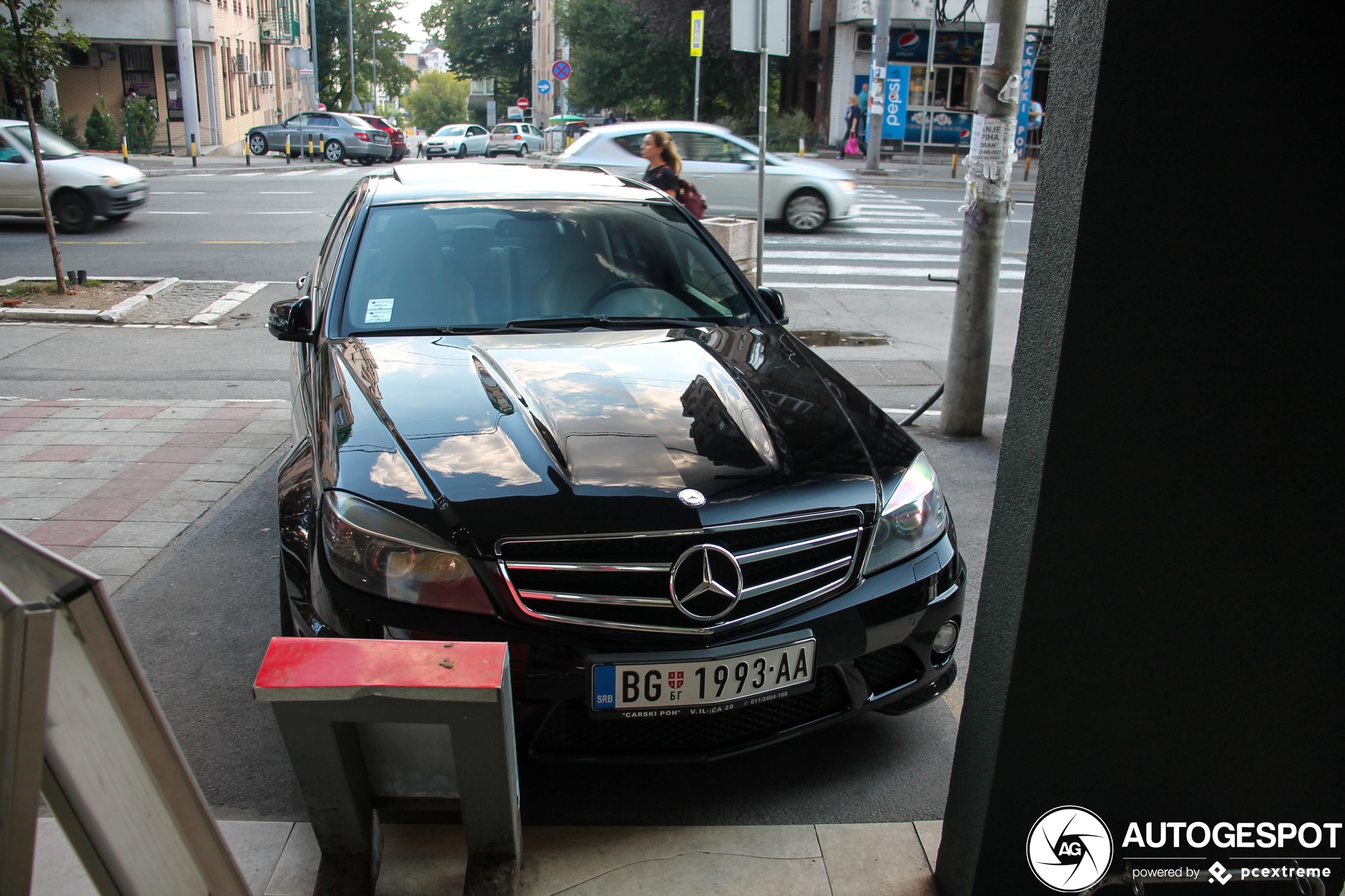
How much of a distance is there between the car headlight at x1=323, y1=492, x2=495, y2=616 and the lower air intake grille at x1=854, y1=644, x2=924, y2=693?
3.28ft

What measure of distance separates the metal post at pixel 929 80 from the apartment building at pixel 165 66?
23.9 m

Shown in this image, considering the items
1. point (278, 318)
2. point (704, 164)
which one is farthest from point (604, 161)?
point (278, 318)

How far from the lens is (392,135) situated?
115 feet

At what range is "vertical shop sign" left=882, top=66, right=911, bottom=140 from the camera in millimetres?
30922

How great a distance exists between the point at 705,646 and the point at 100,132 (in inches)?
1423

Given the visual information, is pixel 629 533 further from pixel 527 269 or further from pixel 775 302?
pixel 775 302

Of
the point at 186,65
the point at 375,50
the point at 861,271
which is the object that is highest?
the point at 375,50

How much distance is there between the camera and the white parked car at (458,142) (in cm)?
4191

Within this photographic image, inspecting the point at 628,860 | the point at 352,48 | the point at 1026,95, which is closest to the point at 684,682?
the point at 628,860

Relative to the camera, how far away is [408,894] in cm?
241

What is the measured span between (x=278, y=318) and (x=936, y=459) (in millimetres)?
3693

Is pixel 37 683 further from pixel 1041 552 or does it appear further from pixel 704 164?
pixel 704 164

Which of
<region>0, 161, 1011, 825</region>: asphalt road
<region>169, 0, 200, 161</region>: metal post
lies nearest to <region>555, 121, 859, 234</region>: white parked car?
<region>0, 161, 1011, 825</region>: asphalt road

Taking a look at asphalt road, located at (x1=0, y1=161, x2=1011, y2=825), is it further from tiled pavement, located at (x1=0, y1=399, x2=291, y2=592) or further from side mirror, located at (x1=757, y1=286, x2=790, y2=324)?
side mirror, located at (x1=757, y1=286, x2=790, y2=324)
